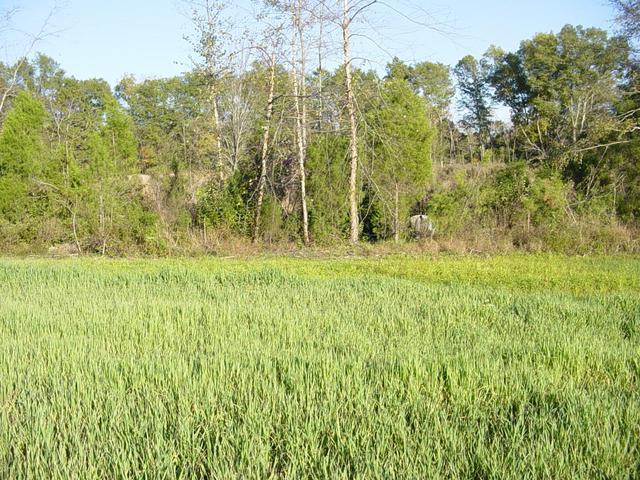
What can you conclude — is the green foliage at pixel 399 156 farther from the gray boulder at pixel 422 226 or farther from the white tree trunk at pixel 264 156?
the white tree trunk at pixel 264 156

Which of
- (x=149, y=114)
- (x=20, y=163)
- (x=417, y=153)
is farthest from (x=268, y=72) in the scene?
(x=149, y=114)

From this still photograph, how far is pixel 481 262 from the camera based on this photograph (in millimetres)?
11859

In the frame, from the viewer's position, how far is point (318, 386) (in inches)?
147

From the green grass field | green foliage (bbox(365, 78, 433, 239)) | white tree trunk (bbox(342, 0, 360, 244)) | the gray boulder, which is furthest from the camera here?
the gray boulder

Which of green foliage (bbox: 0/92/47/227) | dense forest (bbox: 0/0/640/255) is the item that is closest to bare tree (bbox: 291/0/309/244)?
dense forest (bbox: 0/0/640/255)

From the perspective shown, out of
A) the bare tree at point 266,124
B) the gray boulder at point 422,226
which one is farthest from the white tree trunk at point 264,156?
the gray boulder at point 422,226

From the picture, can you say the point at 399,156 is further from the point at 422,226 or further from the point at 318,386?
the point at 318,386

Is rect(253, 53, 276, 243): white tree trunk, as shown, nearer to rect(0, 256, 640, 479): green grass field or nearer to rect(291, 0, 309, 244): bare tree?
rect(291, 0, 309, 244): bare tree

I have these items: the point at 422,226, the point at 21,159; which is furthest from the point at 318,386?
the point at 21,159

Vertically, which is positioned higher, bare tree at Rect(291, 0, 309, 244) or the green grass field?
bare tree at Rect(291, 0, 309, 244)

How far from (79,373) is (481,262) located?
9.48 metres

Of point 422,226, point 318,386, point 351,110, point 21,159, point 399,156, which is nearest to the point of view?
point 318,386

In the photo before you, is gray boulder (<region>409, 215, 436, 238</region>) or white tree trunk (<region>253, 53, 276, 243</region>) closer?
white tree trunk (<region>253, 53, 276, 243</region>)

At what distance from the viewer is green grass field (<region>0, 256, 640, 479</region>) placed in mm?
2713
